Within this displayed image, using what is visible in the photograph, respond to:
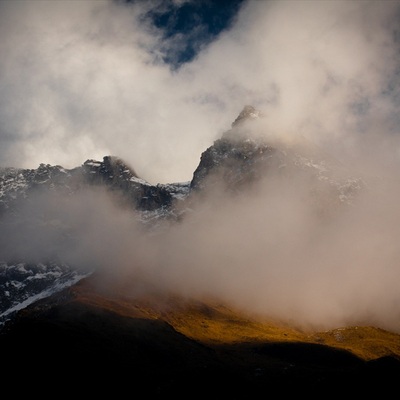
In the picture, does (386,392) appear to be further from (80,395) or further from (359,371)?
(80,395)

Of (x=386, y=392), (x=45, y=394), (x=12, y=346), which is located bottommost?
(x=45, y=394)

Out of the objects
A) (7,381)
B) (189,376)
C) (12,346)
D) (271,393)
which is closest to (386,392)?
(271,393)

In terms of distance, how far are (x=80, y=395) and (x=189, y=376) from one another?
42925 millimetres

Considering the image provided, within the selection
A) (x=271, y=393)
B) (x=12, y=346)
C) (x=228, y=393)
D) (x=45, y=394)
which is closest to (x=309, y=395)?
(x=271, y=393)

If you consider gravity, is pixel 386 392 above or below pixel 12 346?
above

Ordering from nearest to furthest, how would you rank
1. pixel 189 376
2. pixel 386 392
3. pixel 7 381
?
1. pixel 386 392
2. pixel 7 381
3. pixel 189 376

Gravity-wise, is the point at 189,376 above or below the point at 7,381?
above

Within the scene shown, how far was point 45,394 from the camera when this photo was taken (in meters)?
166

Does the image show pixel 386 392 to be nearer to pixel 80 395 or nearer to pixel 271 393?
pixel 271 393

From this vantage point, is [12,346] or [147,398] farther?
[12,346]

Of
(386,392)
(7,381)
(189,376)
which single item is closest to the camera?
(386,392)

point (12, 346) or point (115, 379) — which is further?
point (12, 346)

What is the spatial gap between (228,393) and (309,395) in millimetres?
30551

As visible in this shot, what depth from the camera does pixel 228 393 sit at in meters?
181
